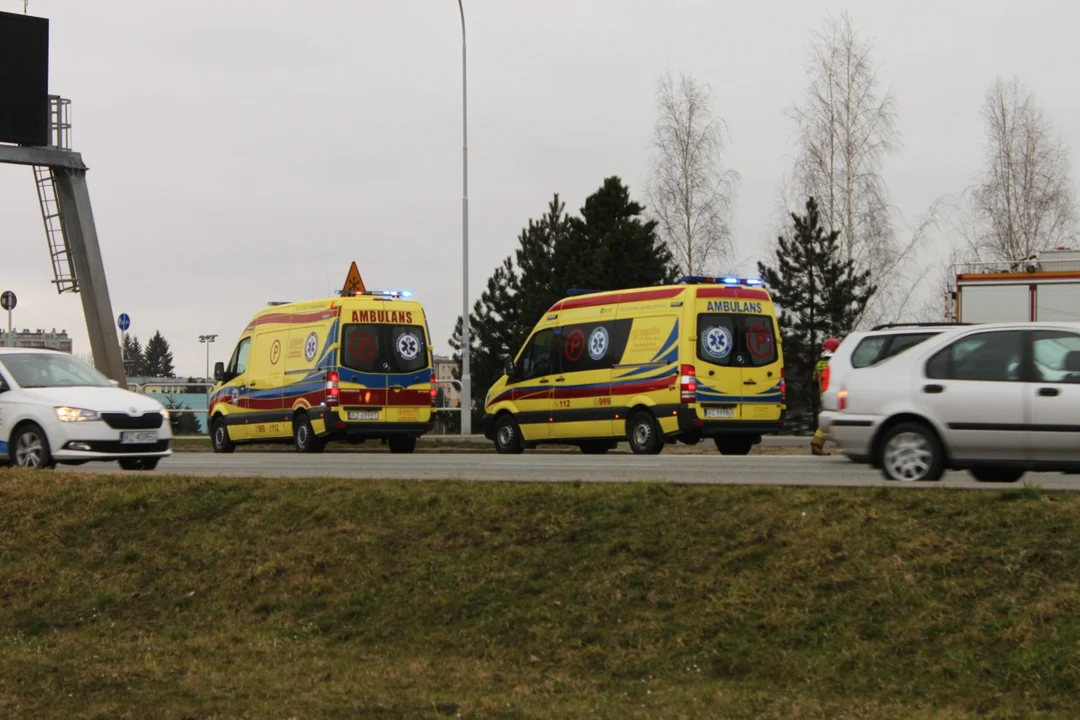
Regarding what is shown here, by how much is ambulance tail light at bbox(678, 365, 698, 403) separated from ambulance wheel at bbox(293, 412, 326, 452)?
21.1 ft

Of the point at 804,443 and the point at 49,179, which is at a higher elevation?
the point at 49,179

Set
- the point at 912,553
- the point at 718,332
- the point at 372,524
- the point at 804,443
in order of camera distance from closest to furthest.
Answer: the point at 912,553
the point at 372,524
the point at 718,332
the point at 804,443

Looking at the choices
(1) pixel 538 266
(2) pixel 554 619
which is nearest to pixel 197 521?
(2) pixel 554 619

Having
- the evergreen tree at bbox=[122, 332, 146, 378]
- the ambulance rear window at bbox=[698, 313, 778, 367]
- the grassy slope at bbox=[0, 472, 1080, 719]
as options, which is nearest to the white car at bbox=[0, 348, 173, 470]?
the grassy slope at bbox=[0, 472, 1080, 719]

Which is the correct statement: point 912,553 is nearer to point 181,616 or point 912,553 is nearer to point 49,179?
point 181,616

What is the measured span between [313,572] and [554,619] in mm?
2177

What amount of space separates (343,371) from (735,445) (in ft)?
21.0

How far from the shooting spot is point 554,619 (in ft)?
28.6

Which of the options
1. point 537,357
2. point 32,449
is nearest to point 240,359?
point 537,357

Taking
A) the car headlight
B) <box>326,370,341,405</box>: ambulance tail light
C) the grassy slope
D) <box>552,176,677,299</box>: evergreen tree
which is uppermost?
<box>552,176,677,299</box>: evergreen tree

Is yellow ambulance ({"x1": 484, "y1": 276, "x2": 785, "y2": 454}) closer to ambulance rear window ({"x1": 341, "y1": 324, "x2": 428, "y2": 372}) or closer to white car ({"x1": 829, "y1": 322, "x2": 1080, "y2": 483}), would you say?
ambulance rear window ({"x1": 341, "y1": 324, "x2": 428, "y2": 372})

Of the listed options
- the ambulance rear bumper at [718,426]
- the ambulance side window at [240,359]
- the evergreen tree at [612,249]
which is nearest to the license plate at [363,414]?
the ambulance side window at [240,359]

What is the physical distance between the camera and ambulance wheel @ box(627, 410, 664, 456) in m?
20.0

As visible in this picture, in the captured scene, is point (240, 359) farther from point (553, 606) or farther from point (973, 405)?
point (553, 606)
